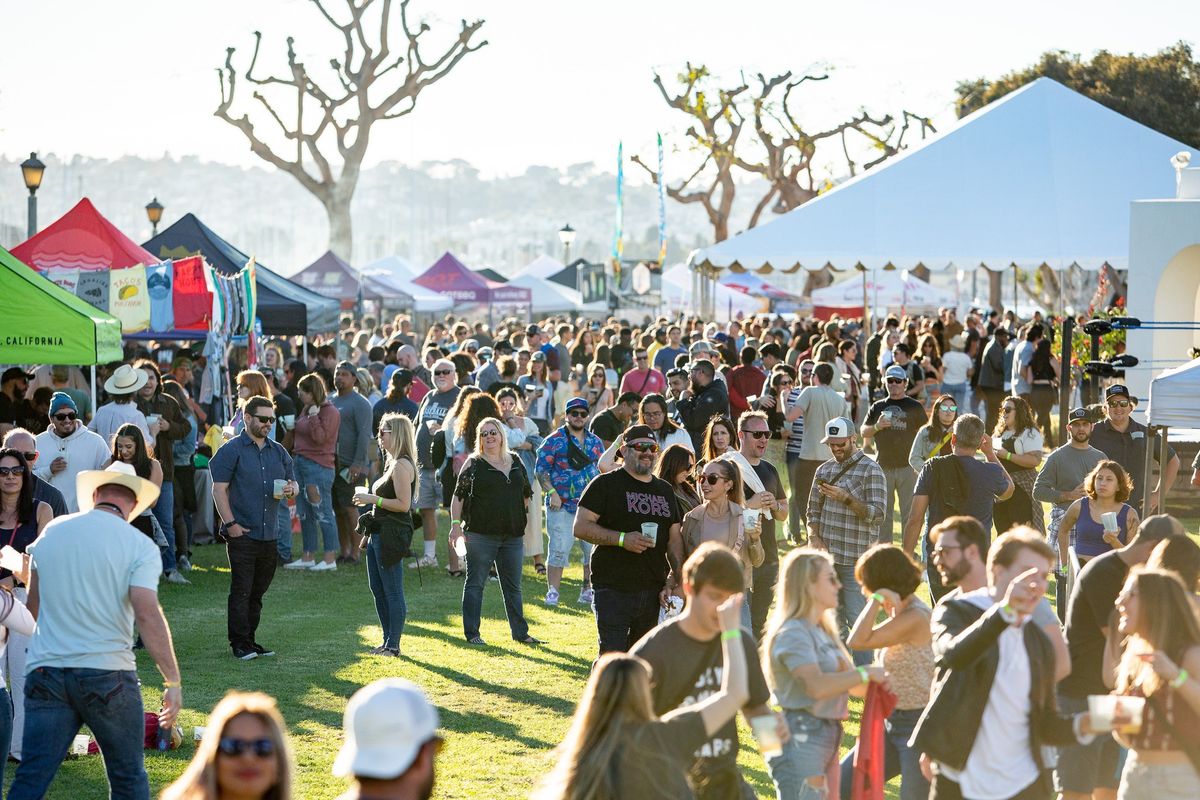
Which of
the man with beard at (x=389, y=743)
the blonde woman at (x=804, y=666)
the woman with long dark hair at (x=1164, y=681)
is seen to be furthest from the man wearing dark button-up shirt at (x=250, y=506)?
the man with beard at (x=389, y=743)

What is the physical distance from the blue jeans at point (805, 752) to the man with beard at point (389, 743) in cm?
268

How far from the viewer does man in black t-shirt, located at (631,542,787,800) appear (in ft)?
17.3

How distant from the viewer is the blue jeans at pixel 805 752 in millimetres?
5902

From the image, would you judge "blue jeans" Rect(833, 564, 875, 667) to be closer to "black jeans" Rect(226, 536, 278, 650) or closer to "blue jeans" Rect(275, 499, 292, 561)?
"black jeans" Rect(226, 536, 278, 650)

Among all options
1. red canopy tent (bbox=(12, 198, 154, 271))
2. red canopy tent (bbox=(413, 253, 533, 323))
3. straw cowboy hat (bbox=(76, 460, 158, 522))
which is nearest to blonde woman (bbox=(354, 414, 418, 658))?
straw cowboy hat (bbox=(76, 460, 158, 522))

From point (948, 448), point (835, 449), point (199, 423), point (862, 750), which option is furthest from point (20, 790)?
point (199, 423)

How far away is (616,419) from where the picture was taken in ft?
41.4

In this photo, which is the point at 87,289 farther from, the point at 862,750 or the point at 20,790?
the point at 862,750

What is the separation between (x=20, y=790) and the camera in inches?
237

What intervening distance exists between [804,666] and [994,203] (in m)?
16.4

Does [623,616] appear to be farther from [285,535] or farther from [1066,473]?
[285,535]

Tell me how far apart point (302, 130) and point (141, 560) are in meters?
45.6

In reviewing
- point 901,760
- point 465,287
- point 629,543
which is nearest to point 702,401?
point 629,543

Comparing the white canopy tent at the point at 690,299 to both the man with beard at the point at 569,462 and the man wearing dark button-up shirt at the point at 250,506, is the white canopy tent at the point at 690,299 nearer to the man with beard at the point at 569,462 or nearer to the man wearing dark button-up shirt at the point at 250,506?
the man with beard at the point at 569,462
